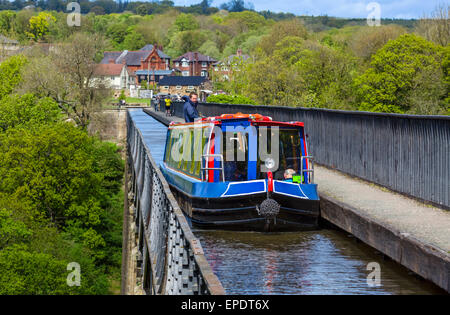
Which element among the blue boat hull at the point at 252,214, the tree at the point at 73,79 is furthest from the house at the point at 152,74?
the blue boat hull at the point at 252,214

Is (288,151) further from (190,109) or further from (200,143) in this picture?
(190,109)

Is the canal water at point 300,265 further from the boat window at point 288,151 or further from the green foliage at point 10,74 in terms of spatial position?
the green foliage at point 10,74

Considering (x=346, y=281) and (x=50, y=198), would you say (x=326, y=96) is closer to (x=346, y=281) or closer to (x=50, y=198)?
(x=50, y=198)

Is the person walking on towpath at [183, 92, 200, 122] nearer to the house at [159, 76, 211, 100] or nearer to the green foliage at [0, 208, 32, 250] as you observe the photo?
the green foliage at [0, 208, 32, 250]

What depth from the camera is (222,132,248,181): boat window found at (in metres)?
15.5

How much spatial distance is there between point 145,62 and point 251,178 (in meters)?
178

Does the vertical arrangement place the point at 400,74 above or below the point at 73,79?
below

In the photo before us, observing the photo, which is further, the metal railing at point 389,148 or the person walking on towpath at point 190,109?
the person walking on towpath at point 190,109

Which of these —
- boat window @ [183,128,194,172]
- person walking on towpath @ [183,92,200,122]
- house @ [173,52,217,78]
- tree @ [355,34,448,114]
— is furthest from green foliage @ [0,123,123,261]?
house @ [173,52,217,78]

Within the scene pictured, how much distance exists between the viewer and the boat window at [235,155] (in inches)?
610

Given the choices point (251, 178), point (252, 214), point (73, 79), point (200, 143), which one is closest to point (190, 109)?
point (200, 143)

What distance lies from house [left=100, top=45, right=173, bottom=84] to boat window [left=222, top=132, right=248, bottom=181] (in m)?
171

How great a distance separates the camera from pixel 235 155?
15.7 m
